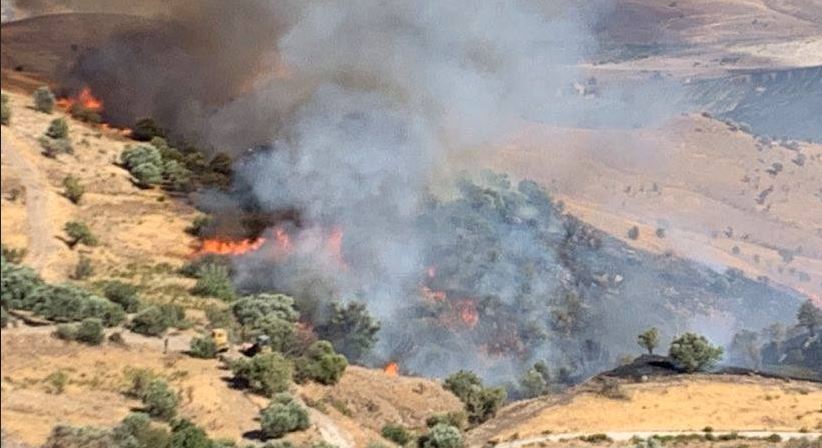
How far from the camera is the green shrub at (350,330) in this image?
36688 millimetres

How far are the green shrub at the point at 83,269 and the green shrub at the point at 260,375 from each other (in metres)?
5.62

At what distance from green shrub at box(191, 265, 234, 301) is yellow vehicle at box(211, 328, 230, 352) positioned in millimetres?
3416

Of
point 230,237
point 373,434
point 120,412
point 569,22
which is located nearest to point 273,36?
point 230,237

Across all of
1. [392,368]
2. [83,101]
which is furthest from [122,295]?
[392,368]

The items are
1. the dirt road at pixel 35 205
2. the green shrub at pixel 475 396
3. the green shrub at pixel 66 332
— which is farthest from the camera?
the green shrub at pixel 475 396

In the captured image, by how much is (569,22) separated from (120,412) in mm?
76605

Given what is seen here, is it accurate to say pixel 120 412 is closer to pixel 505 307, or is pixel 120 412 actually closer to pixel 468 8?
pixel 505 307

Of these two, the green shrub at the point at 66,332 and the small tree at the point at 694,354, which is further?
the small tree at the point at 694,354

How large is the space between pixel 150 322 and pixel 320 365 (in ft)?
21.5

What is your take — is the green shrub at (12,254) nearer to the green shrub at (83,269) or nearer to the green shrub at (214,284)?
the green shrub at (83,269)

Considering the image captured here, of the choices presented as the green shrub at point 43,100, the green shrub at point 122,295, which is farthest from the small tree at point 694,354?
the green shrub at point 43,100

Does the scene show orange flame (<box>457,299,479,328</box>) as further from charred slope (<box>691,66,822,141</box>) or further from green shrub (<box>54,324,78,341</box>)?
charred slope (<box>691,66,822,141</box>)

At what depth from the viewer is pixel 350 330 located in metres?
37.2

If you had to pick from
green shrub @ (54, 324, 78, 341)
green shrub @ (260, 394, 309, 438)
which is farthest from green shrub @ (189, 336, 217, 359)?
green shrub @ (54, 324, 78, 341)
